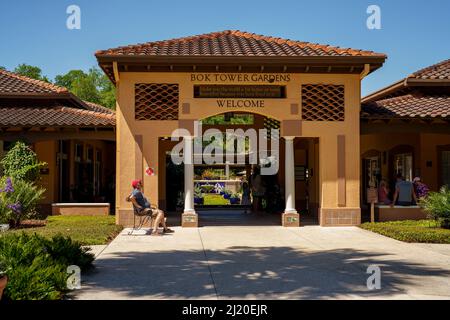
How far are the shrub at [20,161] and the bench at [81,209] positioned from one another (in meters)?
1.24

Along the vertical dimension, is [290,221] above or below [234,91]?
below

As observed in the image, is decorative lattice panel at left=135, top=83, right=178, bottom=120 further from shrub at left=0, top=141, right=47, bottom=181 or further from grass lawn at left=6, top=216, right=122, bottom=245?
shrub at left=0, top=141, right=47, bottom=181

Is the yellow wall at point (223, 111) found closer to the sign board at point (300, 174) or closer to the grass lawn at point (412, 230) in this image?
the grass lawn at point (412, 230)

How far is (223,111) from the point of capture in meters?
14.7

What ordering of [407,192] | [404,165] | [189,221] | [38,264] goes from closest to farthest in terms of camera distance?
[38,264], [189,221], [407,192], [404,165]

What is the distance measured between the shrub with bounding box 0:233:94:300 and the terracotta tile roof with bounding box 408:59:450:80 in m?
14.4

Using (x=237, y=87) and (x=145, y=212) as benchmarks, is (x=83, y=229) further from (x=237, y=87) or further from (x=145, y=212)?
(x=237, y=87)

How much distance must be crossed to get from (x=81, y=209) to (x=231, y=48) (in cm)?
701

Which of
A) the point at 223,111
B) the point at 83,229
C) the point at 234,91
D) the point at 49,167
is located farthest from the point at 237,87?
the point at 49,167

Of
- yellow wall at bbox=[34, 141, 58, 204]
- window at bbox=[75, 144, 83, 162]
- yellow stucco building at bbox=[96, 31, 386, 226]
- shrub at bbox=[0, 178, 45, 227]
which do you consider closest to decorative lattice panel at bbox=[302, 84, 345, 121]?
yellow stucco building at bbox=[96, 31, 386, 226]

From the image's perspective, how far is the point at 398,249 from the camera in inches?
408

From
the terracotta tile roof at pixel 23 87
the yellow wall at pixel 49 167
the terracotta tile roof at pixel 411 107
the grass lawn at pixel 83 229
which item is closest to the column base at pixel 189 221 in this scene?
the grass lawn at pixel 83 229

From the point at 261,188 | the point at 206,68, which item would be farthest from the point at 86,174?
the point at 206,68
